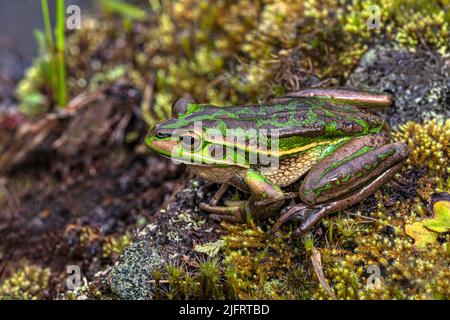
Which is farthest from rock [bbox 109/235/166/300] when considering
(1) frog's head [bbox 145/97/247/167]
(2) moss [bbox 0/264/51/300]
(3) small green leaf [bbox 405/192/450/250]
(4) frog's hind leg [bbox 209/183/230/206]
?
(3) small green leaf [bbox 405/192/450/250]

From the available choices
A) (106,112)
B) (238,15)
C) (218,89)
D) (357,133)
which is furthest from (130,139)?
(357,133)

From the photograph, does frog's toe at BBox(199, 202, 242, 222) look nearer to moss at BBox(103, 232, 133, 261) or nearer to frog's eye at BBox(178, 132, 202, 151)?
frog's eye at BBox(178, 132, 202, 151)

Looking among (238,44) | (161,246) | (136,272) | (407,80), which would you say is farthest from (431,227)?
(238,44)

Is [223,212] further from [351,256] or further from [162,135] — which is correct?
[351,256]

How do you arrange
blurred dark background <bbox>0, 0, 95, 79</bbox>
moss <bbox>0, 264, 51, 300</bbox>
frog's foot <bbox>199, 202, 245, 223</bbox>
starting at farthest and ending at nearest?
blurred dark background <bbox>0, 0, 95, 79</bbox> < moss <bbox>0, 264, 51, 300</bbox> < frog's foot <bbox>199, 202, 245, 223</bbox>

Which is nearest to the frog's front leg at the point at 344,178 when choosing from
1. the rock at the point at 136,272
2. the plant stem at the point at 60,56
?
the rock at the point at 136,272

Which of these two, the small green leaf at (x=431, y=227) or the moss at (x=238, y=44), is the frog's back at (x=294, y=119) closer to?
the small green leaf at (x=431, y=227)

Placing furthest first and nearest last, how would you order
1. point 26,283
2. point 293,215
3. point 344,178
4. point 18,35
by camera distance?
point 18,35 → point 26,283 → point 293,215 → point 344,178
